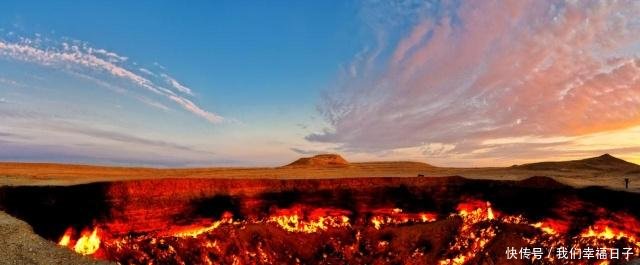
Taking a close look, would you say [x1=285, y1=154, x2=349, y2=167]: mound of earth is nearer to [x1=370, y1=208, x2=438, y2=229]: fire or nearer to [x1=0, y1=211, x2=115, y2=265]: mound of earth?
[x1=370, y1=208, x2=438, y2=229]: fire

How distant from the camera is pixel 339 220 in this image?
18703 millimetres

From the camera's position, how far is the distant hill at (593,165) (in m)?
36.0

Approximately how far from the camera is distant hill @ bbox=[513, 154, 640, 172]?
36.0 meters

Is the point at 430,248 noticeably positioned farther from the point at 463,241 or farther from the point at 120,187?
the point at 120,187

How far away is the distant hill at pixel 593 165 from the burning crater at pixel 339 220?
19964 millimetres

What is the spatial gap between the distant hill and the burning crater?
1996cm

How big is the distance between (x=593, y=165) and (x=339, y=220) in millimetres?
28451

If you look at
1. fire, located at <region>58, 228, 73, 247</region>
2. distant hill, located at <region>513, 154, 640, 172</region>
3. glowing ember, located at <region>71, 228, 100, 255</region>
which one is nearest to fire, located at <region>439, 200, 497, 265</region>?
glowing ember, located at <region>71, 228, 100, 255</region>

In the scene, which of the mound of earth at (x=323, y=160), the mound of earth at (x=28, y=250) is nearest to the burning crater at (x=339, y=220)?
the mound of earth at (x=28, y=250)

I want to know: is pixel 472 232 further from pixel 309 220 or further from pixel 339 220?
pixel 309 220

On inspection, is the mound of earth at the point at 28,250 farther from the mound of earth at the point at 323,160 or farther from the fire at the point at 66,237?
the mound of earth at the point at 323,160

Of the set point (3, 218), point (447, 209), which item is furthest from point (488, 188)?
point (3, 218)

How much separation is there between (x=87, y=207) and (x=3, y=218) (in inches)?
203

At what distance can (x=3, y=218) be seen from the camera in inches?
394
